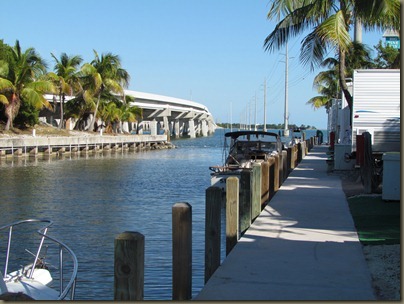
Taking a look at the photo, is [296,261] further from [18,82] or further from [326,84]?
[326,84]

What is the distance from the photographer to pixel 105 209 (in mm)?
19188

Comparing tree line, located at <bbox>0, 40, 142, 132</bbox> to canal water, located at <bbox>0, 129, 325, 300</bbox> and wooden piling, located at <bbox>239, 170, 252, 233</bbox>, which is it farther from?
wooden piling, located at <bbox>239, 170, 252, 233</bbox>

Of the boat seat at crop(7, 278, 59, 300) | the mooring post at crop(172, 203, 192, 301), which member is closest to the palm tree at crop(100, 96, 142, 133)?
the boat seat at crop(7, 278, 59, 300)

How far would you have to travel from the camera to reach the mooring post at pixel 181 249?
7.02 metres

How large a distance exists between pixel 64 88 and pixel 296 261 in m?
52.4

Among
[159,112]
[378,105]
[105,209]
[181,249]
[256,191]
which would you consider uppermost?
[159,112]

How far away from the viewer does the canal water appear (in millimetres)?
10797

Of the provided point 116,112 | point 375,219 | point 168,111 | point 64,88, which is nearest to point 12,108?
point 64,88

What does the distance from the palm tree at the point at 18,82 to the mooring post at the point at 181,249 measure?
139 feet

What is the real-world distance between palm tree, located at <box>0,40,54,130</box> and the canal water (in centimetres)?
1212

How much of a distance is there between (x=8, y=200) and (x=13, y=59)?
29555 mm

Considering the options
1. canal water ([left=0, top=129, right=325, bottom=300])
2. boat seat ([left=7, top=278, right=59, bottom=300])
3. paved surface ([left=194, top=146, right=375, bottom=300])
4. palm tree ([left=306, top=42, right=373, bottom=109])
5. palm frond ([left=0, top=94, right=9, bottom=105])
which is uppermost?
palm tree ([left=306, top=42, right=373, bottom=109])

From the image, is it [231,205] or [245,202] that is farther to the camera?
[245,202]

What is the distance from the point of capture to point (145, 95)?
307 ft
